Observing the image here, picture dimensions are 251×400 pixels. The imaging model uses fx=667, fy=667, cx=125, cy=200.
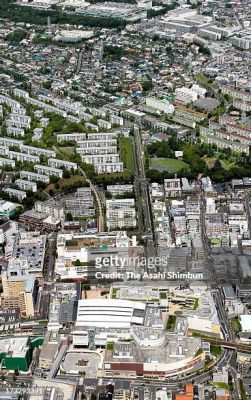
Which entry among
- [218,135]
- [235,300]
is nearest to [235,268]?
[235,300]

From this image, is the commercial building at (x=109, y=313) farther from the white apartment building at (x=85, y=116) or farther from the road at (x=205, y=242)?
the white apartment building at (x=85, y=116)

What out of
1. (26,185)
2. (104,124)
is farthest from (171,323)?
(104,124)

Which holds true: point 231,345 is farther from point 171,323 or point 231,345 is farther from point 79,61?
point 79,61

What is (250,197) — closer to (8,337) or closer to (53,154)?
(53,154)

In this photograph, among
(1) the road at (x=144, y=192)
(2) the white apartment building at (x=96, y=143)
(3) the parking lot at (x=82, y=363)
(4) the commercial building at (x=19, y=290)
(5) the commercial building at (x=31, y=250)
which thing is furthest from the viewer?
(2) the white apartment building at (x=96, y=143)

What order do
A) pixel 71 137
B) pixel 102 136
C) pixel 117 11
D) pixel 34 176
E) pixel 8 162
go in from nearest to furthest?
1. pixel 34 176
2. pixel 8 162
3. pixel 102 136
4. pixel 71 137
5. pixel 117 11

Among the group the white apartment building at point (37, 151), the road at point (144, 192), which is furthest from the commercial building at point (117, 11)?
the white apartment building at point (37, 151)
